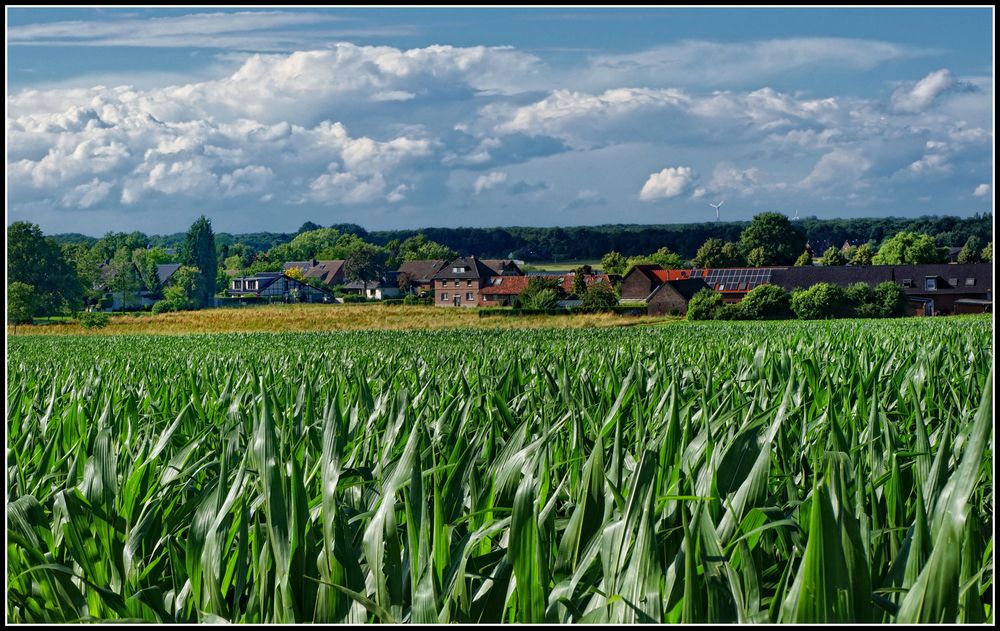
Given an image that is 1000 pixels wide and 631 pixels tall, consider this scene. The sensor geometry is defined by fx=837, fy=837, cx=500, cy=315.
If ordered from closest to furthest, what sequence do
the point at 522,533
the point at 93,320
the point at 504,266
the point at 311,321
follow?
the point at 522,533, the point at 93,320, the point at 311,321, the point at 504,266

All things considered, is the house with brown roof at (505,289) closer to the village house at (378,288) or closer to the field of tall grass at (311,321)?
the field of tall grass at (311,321)

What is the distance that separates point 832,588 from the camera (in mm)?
1406

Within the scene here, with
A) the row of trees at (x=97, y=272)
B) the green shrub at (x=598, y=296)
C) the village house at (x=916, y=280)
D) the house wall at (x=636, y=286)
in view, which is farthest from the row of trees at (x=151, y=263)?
the village house at (x=916, y=280)

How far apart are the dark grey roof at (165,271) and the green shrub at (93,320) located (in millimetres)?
31021

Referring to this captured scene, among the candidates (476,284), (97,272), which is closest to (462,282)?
(476,284)

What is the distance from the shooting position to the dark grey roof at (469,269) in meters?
82.8

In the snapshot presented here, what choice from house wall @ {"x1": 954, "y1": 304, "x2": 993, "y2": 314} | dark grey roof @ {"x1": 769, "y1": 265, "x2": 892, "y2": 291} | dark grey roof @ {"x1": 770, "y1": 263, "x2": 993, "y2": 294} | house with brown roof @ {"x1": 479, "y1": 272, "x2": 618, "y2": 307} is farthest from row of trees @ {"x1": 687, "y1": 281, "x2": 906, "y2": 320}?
house with brown roof @ {"x1": 479, "y1": 272, "x2": 618, "y2": 307}

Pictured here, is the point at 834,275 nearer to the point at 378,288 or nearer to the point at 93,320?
the point at 378,288

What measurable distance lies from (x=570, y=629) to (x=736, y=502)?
77cm

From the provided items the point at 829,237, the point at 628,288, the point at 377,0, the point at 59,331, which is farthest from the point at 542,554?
the point at 829,237

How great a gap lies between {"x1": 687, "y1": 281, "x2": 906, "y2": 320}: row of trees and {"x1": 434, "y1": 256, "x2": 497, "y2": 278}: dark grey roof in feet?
101

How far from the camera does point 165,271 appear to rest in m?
83.8

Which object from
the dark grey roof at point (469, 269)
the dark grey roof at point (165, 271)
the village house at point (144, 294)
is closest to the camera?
the village house at point (144, 294)

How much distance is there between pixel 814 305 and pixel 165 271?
202ft
